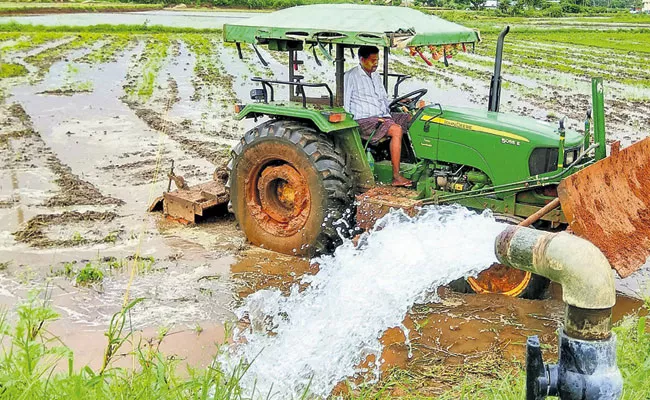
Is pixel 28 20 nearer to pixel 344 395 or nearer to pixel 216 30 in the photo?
pixel 216 30

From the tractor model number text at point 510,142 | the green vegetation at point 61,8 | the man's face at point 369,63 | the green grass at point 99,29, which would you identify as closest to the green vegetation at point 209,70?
the green grass at point 99,29

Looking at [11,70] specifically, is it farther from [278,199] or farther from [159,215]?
[278,199]

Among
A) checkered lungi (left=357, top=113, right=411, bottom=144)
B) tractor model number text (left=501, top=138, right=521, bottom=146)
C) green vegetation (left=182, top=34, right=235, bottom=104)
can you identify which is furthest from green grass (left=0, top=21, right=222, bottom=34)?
tractor model number text (left=501, top=138, right=521, bottom=146)

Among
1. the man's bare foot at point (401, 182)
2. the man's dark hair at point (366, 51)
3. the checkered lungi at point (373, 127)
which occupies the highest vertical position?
the man's dark hair at point (366, 51)

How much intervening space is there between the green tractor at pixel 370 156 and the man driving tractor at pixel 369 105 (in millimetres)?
89

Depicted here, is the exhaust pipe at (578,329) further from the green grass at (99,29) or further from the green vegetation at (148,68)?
the green grass at (99,29)

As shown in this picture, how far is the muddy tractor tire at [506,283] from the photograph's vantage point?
526cm

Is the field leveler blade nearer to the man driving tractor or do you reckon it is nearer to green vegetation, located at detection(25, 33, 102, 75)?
the man driving tractor

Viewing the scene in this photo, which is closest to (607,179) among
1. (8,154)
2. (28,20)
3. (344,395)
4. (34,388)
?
(344,395)

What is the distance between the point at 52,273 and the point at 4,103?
9.17 metres

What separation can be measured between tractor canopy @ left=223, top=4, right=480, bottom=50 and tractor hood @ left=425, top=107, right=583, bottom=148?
609 mm

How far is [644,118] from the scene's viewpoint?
12.7 m

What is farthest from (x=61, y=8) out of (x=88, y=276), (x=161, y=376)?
(x=161, y=376)

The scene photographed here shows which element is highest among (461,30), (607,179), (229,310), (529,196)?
(461,30)
